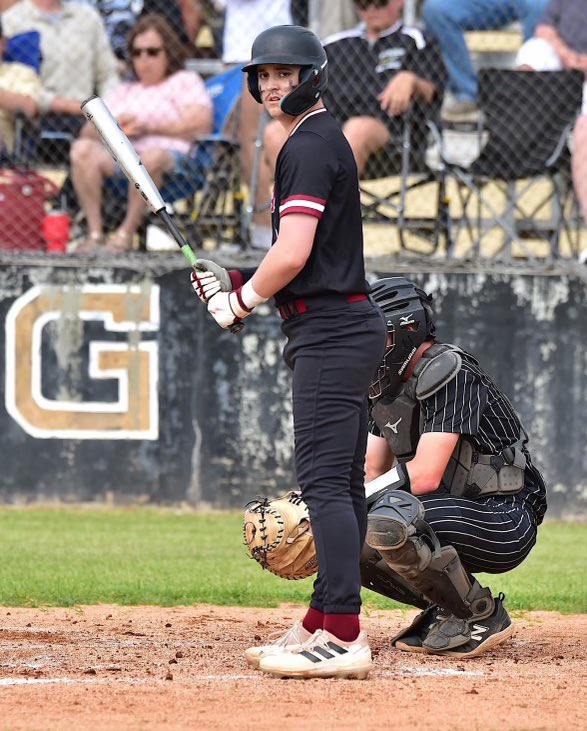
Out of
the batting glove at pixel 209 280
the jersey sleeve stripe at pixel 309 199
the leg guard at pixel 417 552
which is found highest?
the jersey sleeve stripe at pixel 309 199

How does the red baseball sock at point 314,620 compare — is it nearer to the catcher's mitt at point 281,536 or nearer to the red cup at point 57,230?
the catcher's mitt at point 281,536

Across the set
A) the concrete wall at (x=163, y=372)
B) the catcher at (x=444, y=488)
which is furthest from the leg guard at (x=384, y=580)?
the concrete wall at (x=163, y=372)

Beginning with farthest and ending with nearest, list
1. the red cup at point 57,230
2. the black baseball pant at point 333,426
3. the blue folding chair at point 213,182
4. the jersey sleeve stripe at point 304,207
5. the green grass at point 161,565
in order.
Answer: the blue folding chair at point 213,182 → the red cup at point 57,230 → the green grass at point 161,565 → the black baseball pant at point 333,426 → the jersey sleeve stripe at point 304,207

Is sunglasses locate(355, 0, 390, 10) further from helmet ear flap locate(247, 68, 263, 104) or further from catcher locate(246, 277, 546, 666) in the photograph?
helmet ear flap locate(247, 68, 263, 104)

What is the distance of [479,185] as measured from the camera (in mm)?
10328

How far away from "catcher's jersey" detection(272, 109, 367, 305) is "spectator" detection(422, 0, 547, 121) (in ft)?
20.1

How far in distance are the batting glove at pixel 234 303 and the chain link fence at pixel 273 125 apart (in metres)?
5.28

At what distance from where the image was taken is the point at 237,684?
4.40 meters

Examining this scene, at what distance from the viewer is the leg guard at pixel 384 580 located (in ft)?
16.7

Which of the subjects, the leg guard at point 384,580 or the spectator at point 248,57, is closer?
the leg guard at point 384,580

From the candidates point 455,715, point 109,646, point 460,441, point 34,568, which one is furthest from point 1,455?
point 455,715

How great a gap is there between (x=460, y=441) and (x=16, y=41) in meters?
6.63

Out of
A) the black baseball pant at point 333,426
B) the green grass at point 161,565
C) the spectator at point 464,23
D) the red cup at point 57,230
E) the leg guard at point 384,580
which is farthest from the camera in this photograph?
the spectator at point 464,23

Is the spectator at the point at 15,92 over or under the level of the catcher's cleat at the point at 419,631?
over
